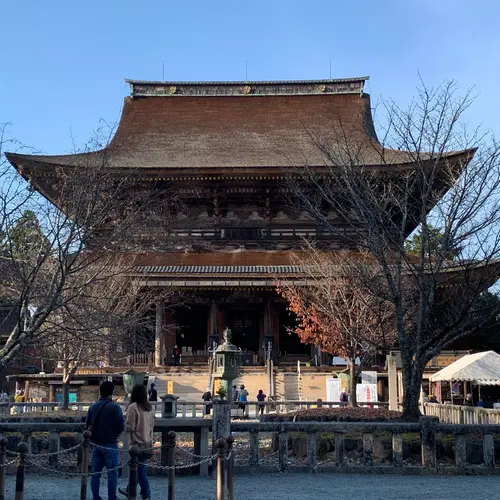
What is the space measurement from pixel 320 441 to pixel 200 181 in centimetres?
1719

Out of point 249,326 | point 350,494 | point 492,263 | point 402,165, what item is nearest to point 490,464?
point 350,494

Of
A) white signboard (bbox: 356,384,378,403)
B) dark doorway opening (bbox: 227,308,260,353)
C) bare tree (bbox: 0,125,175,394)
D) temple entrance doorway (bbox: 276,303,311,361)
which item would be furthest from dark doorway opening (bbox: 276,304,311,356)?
bare tree (bbox: 0,125,175,394)

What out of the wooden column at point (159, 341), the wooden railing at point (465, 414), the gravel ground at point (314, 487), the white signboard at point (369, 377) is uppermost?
the wooden column at point (159, 341)

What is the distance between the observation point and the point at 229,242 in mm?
29938

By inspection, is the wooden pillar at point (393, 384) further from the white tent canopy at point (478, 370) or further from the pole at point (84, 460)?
the pole at point (84, 460)

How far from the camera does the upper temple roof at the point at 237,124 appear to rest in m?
31.1

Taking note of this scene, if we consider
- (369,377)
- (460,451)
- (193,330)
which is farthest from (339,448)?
(193,330)

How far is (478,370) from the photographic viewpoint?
21141 millimetres

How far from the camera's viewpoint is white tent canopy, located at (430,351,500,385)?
68.7ft

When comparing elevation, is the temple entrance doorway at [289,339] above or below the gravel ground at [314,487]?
above

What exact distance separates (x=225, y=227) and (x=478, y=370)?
510 inches

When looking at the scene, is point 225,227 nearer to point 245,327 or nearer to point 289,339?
point 245,327

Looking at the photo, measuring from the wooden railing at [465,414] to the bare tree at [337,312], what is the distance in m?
2.27

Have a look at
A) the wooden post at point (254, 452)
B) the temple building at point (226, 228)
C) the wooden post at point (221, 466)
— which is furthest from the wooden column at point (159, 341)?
the wooden post at point (221, 466)
